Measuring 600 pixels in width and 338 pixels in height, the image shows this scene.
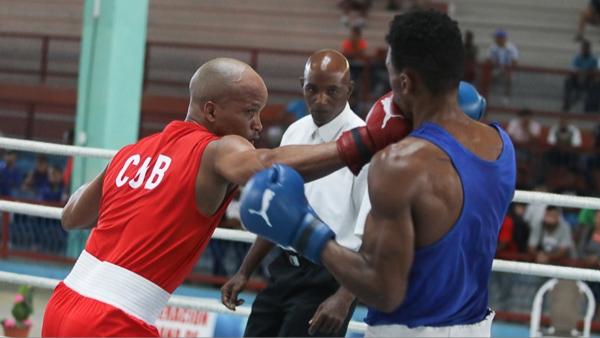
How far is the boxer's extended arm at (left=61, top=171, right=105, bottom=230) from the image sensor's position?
3160mm

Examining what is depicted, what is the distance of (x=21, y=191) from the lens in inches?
419

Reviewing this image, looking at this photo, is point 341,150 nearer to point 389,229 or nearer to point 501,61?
point 389,229

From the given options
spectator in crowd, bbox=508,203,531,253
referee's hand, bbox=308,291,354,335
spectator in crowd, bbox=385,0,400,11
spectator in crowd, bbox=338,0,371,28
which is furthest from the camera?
spectator in crowd, bbox=385,0,400,11

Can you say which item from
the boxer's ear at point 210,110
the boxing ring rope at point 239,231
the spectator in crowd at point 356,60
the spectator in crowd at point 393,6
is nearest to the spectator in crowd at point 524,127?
the spectator in crowd at point 356,60

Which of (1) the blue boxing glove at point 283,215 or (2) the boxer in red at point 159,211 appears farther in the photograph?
(2) the boxer in red at point 159,211

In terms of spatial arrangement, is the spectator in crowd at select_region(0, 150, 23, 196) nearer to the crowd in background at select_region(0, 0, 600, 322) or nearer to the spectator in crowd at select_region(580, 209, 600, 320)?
the crowd in background at select_region(0, 0, 600, 322)

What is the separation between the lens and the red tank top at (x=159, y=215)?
2896 millimetres

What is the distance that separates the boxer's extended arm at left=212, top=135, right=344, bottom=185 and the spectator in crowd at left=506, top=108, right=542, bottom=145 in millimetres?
8738

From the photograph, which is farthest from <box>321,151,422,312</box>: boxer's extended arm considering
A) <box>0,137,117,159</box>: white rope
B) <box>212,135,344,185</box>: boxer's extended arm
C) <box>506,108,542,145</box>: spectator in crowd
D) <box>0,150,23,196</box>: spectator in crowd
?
<box>506,108,542,145</box>: spectator in crowd

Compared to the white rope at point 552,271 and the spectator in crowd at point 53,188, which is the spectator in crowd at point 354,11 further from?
the white rope at point 552,271

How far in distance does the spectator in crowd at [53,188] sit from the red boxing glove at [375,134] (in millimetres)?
7704

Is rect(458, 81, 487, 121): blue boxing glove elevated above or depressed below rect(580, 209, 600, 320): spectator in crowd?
above

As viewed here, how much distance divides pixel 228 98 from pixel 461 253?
924 millimetres

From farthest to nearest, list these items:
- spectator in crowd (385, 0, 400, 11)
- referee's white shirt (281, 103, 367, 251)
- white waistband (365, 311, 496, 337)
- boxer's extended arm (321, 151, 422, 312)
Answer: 1. spectator in crowd (385, 0, 400, 11)
2. referee's white shirt (281, 103, 367, 251)
3. white waistband (365, 311, 496, 337)
4. boxer's extended arm (321, 151, 422, 312)
